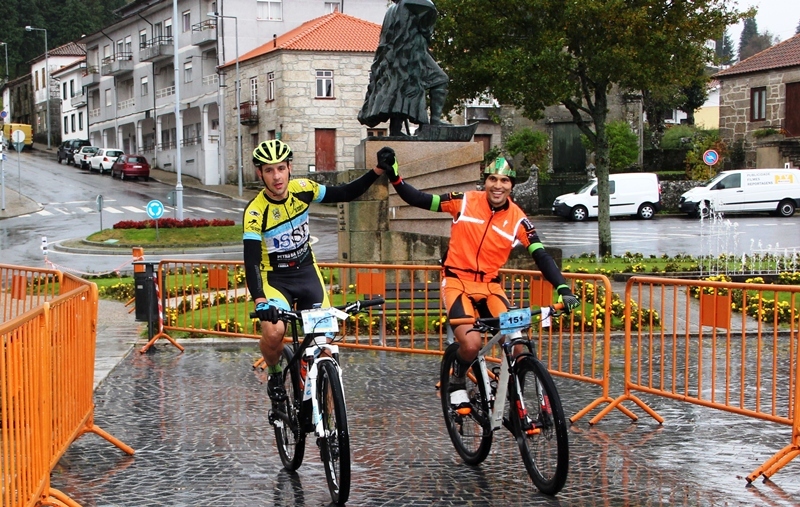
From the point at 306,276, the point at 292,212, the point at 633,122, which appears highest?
the point at 633,122

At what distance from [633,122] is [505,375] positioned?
47.4 metres

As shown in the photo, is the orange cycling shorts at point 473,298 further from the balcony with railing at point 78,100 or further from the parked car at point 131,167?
the balcony with railing at point 78,100

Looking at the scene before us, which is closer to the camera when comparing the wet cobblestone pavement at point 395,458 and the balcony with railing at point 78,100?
the wet cobblestone pavement at point 395,458

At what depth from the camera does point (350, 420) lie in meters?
8.57

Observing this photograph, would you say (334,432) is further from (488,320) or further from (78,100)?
(78,100)

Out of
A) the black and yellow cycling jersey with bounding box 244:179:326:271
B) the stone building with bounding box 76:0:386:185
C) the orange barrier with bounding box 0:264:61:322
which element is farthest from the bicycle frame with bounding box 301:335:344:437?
the stone building with bounding box 76:0:386:185

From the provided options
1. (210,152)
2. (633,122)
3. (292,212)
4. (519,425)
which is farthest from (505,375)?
(210,152)

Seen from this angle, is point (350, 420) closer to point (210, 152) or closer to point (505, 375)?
point (505, 375)

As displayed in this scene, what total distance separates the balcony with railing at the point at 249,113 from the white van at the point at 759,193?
26519mm

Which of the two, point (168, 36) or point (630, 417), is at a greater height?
point (168, 36)

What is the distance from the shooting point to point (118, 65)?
248 feet

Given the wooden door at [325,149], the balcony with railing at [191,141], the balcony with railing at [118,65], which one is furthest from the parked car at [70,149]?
the wooden door at [325,149]

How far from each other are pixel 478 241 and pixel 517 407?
4.15 ft

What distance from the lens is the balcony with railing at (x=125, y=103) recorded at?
75750 mm
